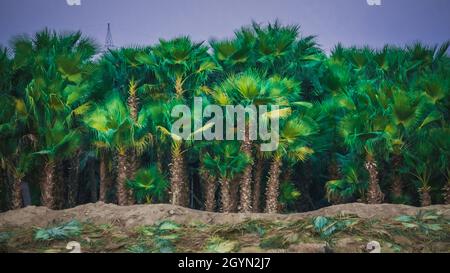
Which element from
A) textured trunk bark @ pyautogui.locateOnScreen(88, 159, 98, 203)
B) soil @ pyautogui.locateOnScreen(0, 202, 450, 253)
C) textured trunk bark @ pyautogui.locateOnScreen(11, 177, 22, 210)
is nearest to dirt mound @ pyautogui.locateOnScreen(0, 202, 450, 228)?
soil @ pyautogui.locateOnScreen(0, 202, 450, 253)

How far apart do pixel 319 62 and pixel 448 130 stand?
18.5 ft

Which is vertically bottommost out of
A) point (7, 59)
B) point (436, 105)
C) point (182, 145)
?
point (182, 145)

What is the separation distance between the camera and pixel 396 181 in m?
18.1

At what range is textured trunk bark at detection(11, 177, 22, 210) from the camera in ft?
58.6

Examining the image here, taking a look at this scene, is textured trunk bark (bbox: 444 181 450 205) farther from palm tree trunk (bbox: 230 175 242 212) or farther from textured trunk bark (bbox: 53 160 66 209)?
textured trunk bark (bbox: 53 160 66 209)

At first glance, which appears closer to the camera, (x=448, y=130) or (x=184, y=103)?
(x=448, y=130)

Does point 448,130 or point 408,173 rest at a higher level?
point 448,130

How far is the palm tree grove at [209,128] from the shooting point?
55.2 ft

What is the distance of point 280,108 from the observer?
55.7ft

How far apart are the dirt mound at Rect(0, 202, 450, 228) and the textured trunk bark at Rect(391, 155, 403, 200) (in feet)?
10.3
